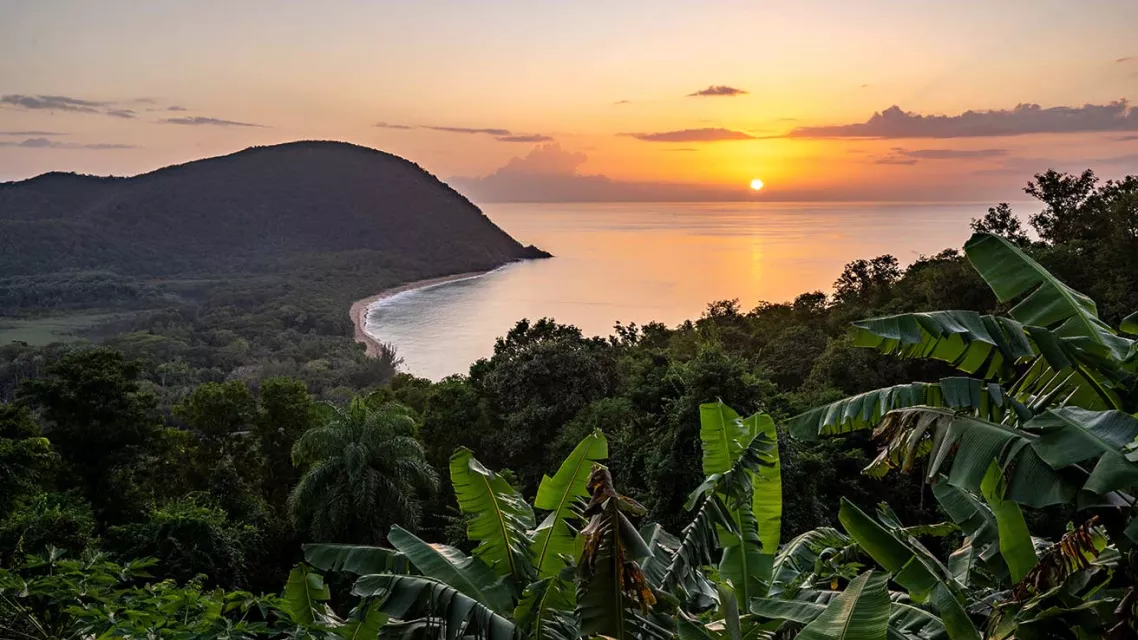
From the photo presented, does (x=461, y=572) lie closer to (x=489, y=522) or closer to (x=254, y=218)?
(x=489, y=522)

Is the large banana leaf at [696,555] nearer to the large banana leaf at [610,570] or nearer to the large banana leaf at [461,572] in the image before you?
the large banana leaf at [610,570]

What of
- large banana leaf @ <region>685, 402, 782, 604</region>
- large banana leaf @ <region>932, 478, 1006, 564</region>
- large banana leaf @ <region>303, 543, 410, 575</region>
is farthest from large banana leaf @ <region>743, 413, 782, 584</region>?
large banana leaf @ <region>303, 543, 410, 575</region>

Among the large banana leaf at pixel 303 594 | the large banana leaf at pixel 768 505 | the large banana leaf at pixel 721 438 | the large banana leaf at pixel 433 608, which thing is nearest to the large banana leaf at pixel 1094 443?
the large banana leaf at pixel 768 505

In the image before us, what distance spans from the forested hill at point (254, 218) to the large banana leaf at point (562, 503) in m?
123

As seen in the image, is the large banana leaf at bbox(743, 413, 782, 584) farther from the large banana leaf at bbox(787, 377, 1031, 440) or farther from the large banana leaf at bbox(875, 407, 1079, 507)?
the large banana leaf at bbox(875, 407, 1079, 507)

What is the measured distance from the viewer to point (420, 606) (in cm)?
350

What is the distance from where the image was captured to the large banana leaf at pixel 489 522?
13.2ft

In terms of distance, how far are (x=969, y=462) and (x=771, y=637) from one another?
1.63 metres

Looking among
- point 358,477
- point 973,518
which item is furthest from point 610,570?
point 358,477

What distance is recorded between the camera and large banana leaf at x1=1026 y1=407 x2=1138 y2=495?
8.75ft

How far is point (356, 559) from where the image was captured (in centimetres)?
420

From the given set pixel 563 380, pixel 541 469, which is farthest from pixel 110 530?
pixel 563 380

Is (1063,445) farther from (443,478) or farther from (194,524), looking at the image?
(443,478)

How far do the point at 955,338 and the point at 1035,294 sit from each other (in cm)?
66
